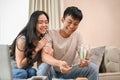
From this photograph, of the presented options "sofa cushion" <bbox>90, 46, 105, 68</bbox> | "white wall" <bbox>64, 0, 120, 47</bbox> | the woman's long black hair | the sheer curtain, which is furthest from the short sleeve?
"white wall" <bbox>64, 0, 120, 47</bbox>

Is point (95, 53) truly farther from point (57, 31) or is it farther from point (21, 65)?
point (21, 65)

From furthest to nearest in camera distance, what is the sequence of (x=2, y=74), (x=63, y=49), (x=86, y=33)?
(x=86, y=33) → (x=63, y=49) → (x=2, y=74)

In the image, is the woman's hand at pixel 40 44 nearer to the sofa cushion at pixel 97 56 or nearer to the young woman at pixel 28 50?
the young woman at pixel 28 50

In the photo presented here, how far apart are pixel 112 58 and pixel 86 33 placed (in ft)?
3.13

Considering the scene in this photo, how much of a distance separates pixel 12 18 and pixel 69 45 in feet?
6.27

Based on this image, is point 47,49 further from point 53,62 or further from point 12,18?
point 12,18

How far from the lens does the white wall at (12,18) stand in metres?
4.07

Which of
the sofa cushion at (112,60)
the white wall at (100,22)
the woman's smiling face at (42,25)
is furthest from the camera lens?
the white wall at (100,22)

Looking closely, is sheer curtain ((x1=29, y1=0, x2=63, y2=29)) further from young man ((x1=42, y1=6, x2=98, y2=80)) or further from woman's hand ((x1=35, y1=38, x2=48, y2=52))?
woman's hand ((x1=35, y1=38, x2=48, y2=52))

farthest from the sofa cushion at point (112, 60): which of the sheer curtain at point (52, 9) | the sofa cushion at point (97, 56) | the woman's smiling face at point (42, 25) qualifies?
the woman's smiling face at point (42, 25)

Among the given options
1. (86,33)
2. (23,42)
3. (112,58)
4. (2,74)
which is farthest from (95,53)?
(2,74)

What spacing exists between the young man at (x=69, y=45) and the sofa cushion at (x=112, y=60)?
1016 mm

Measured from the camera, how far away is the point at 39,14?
2518 mm

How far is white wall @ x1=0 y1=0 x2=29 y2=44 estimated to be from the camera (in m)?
4.07
